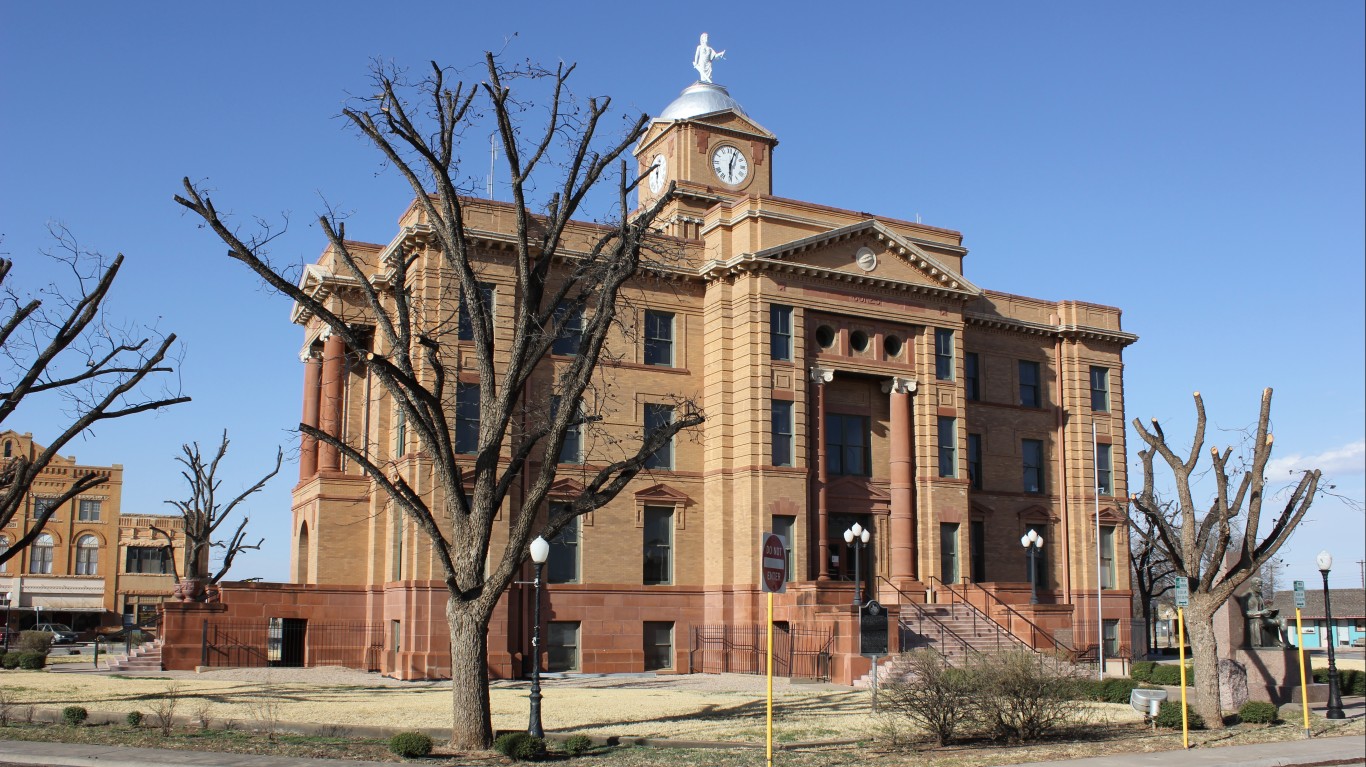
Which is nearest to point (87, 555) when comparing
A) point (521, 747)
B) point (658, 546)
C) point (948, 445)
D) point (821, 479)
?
point (658, 546)

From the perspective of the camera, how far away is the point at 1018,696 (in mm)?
20000

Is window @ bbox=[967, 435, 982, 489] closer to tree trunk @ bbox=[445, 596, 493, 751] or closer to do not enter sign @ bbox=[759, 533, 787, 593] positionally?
tree trunk @ bbox=[445, 596, 493, 751]

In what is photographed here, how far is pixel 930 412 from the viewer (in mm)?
42312

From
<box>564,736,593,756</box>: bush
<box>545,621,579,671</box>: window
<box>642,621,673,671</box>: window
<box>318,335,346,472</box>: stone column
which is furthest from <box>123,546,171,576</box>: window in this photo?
<box>564,736,593,756</box>: bush

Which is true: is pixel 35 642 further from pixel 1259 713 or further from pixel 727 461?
pixel 1259 713

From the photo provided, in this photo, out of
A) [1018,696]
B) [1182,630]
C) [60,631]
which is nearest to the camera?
[1018,696]

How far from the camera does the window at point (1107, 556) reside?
4797 centimetres

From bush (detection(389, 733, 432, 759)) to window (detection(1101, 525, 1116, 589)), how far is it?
117 feet

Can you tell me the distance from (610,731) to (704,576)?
19421 mm

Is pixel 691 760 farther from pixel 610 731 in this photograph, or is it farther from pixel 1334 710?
pixel 1334 710

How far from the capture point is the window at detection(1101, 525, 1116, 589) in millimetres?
47969

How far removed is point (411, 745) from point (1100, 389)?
37960 millimetres

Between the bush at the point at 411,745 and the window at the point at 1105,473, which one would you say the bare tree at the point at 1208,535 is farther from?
the window at the point at 1105,473

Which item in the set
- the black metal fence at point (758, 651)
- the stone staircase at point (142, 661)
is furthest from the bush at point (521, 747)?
the stone staircase at point (142, 661)
